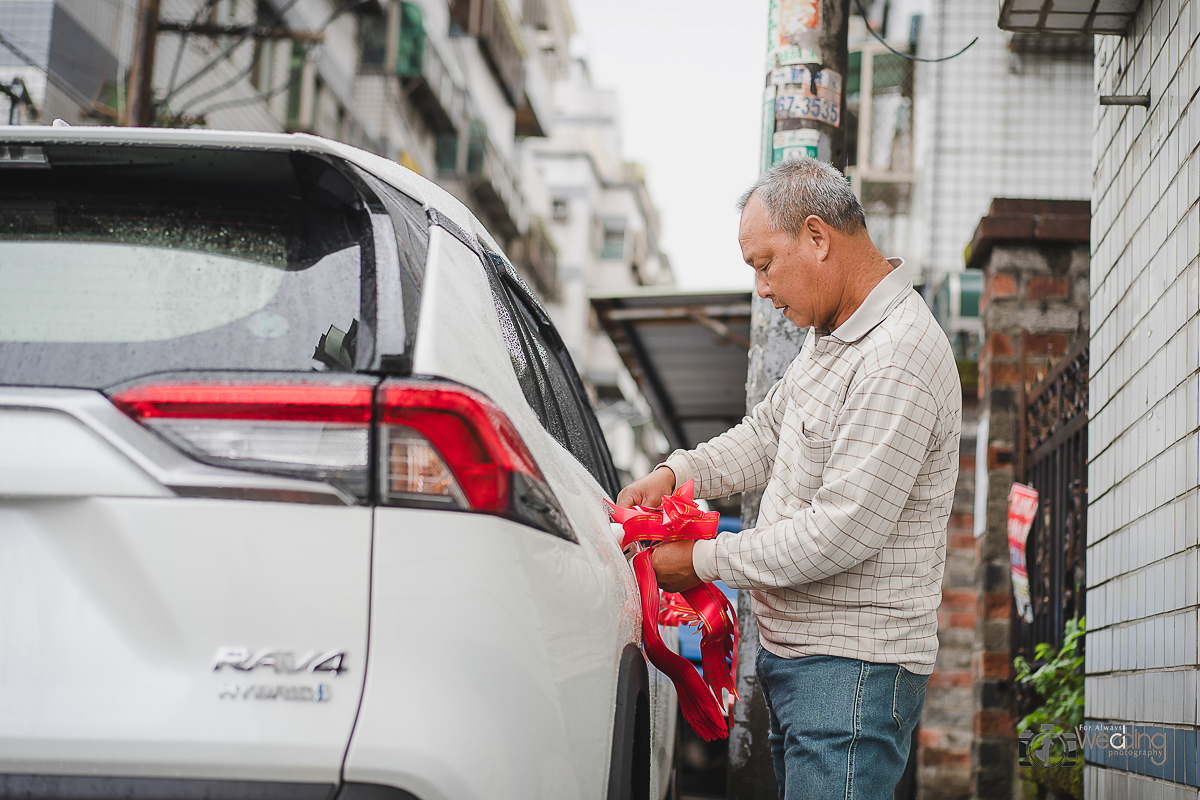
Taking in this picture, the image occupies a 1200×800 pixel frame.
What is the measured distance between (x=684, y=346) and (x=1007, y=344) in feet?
12.7

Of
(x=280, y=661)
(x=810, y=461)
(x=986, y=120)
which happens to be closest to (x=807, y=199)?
(x=810, y=461)

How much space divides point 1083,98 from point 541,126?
26866 mm

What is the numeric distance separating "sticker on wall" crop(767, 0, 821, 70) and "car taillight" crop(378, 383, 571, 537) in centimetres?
277

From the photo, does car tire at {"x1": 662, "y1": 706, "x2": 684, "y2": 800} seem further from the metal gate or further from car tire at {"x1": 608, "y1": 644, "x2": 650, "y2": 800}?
the metal gate

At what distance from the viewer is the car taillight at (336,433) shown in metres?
1.69

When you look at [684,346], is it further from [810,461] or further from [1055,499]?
[810,461]

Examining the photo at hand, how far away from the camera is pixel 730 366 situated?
421 inches

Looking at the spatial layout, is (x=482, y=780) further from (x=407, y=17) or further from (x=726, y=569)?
(x=407, y=17)

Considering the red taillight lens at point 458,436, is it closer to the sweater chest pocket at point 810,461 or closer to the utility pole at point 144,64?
the sweater chest pocket at point 810,461

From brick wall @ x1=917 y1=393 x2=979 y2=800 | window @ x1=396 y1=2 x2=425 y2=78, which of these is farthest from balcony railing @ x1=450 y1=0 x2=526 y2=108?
brick wall @ x1=917 y1=393 x2=979 y2=800

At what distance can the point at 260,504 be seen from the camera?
1658 mm

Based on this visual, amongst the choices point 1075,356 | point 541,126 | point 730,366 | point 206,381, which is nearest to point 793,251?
point 206,381

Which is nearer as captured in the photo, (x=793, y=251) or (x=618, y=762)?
(x=618, y=762)

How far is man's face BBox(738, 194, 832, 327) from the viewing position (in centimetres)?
275
